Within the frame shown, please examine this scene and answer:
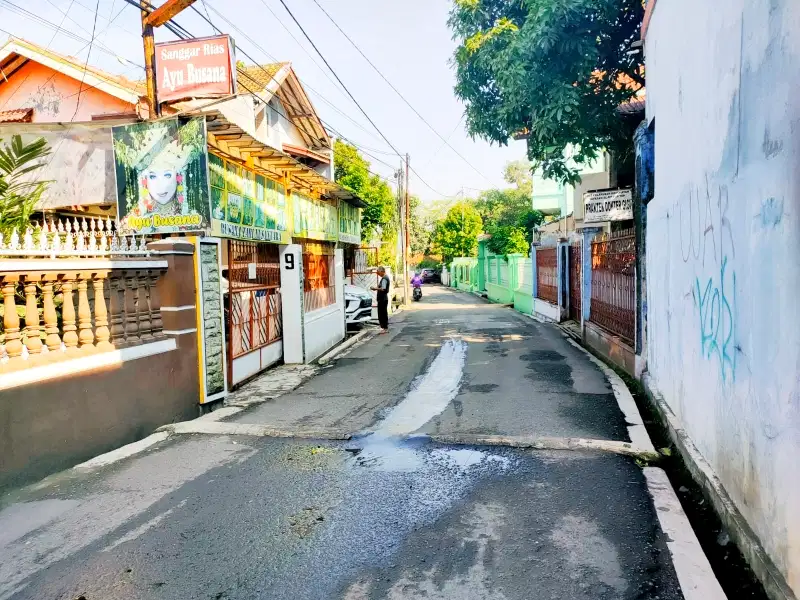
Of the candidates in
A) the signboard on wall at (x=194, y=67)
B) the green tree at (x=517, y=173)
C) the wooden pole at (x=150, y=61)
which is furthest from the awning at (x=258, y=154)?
the green tree at (x=517, y=173)

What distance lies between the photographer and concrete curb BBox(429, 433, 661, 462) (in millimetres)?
4898

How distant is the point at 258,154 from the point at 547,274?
11.4m

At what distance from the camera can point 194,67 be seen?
8398 mm

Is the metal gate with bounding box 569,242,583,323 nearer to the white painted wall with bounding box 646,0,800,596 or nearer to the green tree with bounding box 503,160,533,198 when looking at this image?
the white painted wall with bounding box 646,0,800,596

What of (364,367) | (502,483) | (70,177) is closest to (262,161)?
(70,177)

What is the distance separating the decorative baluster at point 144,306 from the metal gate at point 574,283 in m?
10.2

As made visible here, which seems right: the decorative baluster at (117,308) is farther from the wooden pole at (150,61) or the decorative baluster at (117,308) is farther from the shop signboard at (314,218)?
the shop signboard at (314,218)

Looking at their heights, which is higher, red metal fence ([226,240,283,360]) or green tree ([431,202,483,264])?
green tree ([431,202,483,264])

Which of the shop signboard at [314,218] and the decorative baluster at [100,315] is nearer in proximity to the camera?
the decorative baluster at [100,315]

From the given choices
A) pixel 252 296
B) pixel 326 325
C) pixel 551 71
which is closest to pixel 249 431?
pixel 252 296

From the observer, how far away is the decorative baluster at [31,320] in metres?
4.63

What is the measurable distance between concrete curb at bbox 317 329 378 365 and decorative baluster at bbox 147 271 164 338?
4844mm

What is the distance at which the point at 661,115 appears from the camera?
6363mm

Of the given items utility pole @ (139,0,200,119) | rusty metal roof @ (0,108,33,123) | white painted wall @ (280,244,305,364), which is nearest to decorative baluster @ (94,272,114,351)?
utility pole @ (139,0,200,119)
